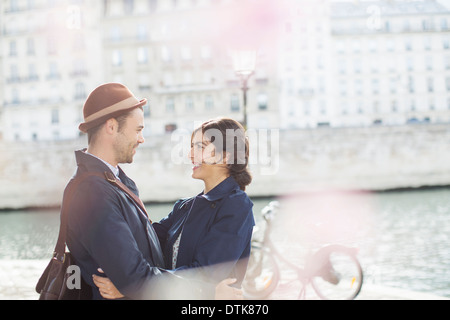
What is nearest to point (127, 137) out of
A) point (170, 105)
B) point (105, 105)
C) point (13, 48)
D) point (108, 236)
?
point (105, 105)

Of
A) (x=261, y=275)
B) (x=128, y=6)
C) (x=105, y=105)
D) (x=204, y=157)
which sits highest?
(x=128, y=6)

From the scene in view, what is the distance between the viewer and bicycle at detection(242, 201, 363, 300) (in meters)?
5.05

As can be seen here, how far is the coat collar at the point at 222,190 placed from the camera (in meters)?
2.04

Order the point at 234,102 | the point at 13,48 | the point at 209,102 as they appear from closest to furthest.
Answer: the point at 234,102 < the point at 209,102 < the point at 13,48

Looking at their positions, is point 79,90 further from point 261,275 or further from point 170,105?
point 261,275

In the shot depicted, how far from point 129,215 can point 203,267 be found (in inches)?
11.8

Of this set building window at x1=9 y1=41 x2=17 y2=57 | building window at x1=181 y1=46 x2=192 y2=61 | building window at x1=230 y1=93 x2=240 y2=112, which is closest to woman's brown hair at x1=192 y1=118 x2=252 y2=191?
building window at x1=230 y1=93 x2=240 y2=112

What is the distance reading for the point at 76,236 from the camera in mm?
1842

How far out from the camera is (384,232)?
1647cm

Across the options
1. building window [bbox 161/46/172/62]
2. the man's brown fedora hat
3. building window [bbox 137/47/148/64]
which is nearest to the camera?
the man's brown fedora hat

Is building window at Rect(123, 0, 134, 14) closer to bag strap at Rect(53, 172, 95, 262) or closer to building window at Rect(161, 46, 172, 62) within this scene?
building window at Rect(161, 46, 172, 62)

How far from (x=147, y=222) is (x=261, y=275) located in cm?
376

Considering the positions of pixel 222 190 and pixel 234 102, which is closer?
pixel 222 190

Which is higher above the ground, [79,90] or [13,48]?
[13,48]
